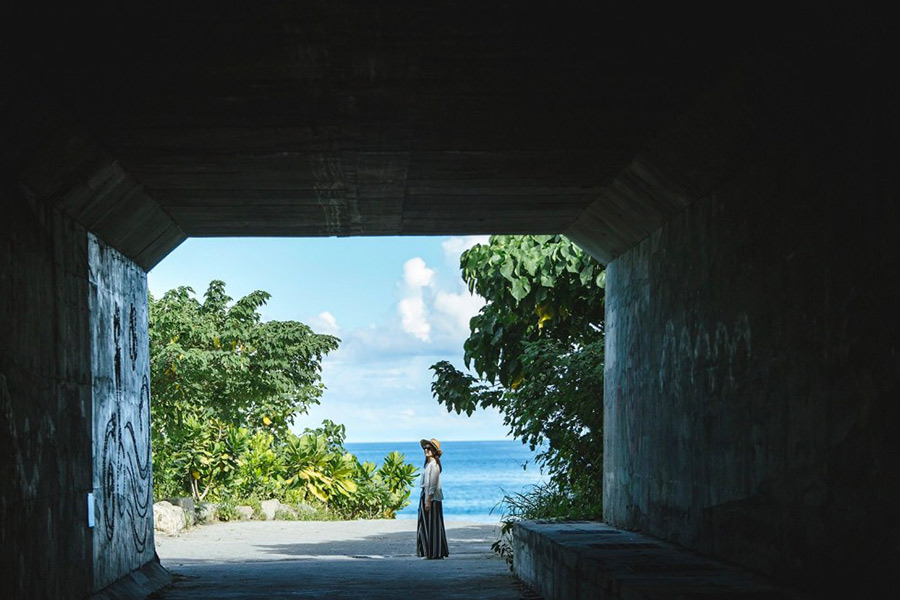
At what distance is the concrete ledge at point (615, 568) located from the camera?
25.1 feet

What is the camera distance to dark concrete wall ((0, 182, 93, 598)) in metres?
8.05

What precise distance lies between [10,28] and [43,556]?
4.08 meters

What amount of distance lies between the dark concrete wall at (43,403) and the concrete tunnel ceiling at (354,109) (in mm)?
417

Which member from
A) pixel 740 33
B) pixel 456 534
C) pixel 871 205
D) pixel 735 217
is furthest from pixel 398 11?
pixel 456 534

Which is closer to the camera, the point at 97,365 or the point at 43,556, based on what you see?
the point at 43,556

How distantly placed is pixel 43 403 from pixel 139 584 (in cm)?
380

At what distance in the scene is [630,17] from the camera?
6848 millimetres

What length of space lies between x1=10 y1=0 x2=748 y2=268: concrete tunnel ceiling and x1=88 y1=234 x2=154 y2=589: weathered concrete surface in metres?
0.47

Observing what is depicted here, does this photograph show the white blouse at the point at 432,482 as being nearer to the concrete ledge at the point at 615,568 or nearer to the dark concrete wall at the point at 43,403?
the concrete ledge at the point at 615,568

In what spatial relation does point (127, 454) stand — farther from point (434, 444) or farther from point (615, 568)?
point (615, 568)

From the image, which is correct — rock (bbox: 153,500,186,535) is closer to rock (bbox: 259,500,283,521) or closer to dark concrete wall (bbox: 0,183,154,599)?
rock (bbox: 259,500,283,521)

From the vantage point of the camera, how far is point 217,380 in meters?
26.4

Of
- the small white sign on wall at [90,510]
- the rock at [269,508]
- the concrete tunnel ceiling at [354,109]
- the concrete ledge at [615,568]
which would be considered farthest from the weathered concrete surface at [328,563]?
the concrete tunnel ceiling at [354,109]

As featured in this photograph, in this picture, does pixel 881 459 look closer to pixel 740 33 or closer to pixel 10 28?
pixel 740 33
